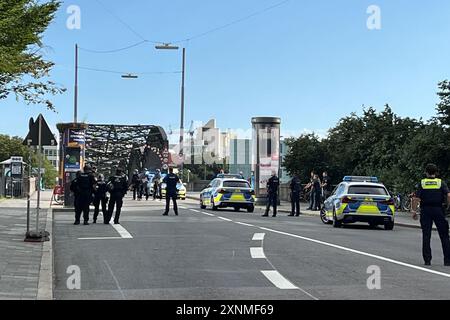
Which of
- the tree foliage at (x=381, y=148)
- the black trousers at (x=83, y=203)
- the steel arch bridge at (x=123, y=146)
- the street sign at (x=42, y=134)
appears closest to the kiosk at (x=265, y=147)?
the tree foliage at (x=381, y=148)

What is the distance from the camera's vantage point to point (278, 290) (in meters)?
9.12

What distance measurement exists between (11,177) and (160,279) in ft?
111

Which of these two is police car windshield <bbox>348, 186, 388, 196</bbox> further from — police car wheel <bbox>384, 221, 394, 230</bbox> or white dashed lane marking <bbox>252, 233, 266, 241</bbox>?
white dashed lane marking <bbox>252, 233, 266, 241</bbox>

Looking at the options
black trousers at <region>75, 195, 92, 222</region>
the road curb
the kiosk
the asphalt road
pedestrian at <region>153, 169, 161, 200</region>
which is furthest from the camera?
pedestrian at <region>153, 169, 161, 200</region>

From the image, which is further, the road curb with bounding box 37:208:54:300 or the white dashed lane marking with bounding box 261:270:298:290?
the white dashed lane marking with bounding box 261:270:298:290

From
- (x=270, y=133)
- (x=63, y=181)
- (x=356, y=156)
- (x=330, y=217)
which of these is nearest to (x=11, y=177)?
(x=63, y=181)

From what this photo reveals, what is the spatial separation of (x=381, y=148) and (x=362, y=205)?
56.3 feet

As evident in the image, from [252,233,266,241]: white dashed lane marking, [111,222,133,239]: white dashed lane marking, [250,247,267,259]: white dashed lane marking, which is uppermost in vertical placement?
[111,222,133,239]: white dashed lane marking

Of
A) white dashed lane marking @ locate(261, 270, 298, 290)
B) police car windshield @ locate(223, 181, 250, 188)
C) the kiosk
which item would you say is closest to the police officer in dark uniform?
white dashed lane marking @ locate(261, 270, 298, 290)

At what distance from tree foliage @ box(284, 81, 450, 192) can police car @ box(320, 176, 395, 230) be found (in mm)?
6594

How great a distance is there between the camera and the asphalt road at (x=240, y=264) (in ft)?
29.7

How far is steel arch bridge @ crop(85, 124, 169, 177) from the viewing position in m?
89.1
